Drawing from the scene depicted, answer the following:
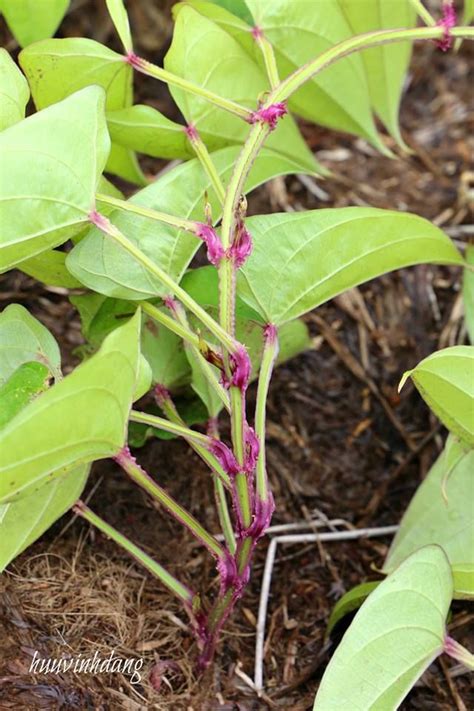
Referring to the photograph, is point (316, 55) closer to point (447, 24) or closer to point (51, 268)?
point (447, 24)

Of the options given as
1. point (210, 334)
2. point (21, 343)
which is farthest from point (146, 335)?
point (21, 343)

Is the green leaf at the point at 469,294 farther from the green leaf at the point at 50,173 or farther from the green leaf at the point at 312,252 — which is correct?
the green leaf at the point at 50,173

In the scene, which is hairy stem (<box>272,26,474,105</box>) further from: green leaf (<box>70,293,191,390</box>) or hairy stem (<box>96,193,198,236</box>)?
green leaf (<box>70,293,191,390</box>)

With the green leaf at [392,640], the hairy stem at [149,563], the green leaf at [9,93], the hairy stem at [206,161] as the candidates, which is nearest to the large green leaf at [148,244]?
the hairy stem at [206,161]

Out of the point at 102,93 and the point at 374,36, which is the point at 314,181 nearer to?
the point at 374,36

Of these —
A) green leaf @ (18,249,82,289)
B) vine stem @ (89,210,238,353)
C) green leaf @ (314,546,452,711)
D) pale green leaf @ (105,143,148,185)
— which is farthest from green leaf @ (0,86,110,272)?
green leaf @ (314,546,452,711)
